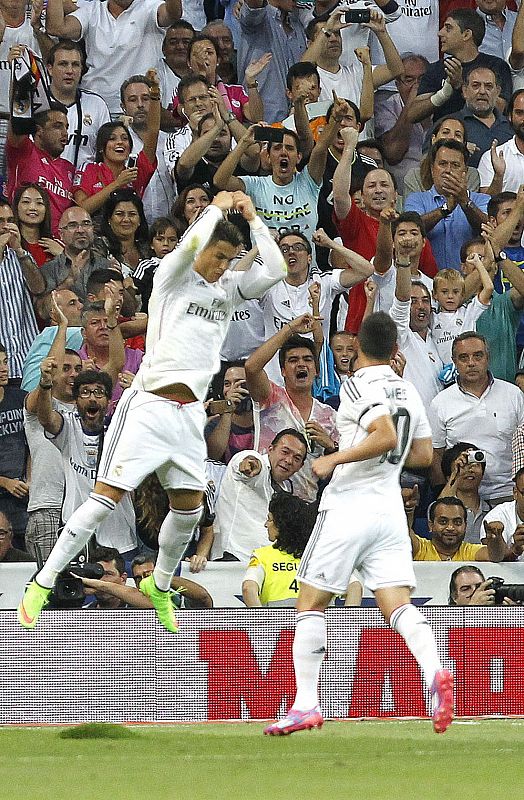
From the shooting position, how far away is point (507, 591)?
1048 cm

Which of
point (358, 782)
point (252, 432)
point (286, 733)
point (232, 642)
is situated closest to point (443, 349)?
point (252, 432)

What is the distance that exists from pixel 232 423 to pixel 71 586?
2.93 meters

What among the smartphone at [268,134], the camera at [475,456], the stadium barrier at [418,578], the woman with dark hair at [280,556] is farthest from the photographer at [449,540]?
the smartphone at [268,134]

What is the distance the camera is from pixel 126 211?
13734 millimetres

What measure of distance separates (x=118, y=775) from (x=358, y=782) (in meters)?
1.25

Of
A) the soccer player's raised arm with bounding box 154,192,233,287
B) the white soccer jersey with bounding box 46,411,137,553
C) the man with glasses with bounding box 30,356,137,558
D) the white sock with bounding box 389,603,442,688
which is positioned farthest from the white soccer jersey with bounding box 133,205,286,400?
the white soccer jersey with bounding box 46,411,137,553

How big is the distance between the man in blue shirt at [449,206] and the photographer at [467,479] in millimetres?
2683

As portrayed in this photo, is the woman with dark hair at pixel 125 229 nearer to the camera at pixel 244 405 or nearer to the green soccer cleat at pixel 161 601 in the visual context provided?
the camera at pixel 244 405

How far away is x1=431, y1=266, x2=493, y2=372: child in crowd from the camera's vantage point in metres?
13.5

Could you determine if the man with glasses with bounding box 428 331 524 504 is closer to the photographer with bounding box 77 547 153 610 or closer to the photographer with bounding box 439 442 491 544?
the photographer with bounding box 439 442 491 544

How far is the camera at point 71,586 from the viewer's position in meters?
10.4

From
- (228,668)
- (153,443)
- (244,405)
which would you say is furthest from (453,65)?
(153,443)

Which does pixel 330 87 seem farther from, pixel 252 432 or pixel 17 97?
pixel 252 432

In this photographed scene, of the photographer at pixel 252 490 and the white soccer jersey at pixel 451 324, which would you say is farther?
the white soccer jersey at pixel 451 324
